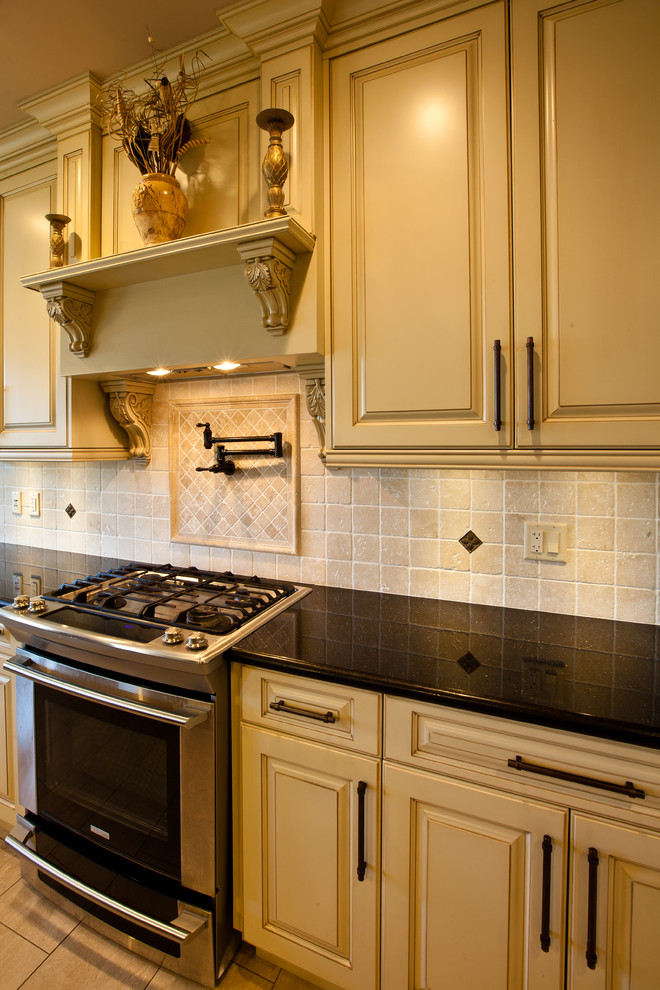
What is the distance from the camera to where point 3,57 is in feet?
5.22

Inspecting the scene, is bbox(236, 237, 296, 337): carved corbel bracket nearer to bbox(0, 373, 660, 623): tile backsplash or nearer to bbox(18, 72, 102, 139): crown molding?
bbox(0, 373, 660, 623): tile backsplash

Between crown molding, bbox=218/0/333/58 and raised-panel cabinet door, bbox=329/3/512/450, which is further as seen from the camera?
crown molding, bbox=218/0/333/58

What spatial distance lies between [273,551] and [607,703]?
1.15 metres

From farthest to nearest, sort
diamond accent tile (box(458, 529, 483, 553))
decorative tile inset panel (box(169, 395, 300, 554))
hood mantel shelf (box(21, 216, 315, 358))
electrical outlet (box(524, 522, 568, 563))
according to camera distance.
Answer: decorative tile inset panel (box(169, 395, 300, 554))
diamond accent tile (box(458, 529, 483, 553))
electrical outlet (box(524, 522, 568, 563))
hood mantel shelf (box(21, 216, 315, 358))

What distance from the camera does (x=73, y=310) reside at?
1671 mm

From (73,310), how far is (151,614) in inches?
42.7

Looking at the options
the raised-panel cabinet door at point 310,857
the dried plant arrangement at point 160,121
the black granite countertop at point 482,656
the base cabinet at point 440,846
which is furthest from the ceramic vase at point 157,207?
the raised-panel cabinet door at point 310,857

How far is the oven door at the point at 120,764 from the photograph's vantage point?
1224 mm

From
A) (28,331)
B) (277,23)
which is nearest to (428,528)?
(277,23)

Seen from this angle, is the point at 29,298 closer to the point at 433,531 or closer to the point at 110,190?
the point at 110,190

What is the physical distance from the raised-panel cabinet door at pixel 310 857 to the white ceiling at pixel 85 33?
6.74 ft

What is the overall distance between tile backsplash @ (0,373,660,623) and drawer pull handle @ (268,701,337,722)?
57 cm

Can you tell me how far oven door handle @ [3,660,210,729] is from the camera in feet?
3.89

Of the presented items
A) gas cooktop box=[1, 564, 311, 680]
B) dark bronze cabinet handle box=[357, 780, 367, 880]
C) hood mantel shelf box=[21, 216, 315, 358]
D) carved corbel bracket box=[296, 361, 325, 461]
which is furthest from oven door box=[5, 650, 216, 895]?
hood mantel shelf box=[21, 216, 315, 358]
